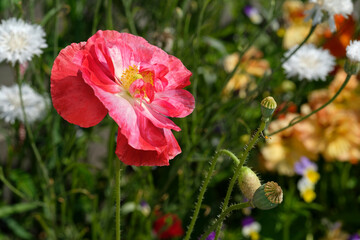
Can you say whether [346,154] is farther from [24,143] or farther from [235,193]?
[24,143]

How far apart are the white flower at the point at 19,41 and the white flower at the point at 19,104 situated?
0.42 ft

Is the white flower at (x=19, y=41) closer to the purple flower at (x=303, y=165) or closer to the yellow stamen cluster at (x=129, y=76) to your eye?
the yellow stamen cluster at (x=129, y=76)

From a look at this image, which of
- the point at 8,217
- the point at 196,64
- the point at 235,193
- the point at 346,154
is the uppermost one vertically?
the point at 196,64

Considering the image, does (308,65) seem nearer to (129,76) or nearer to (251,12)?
(129,76)

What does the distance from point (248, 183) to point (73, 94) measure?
15 centimetres

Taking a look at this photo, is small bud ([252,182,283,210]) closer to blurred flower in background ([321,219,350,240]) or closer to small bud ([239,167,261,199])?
small bud ([239,167,261,199])

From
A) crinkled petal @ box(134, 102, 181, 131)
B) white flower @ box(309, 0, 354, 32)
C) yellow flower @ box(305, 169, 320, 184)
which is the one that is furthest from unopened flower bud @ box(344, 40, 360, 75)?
yellow flower @ box(305, 169, 320, 184)

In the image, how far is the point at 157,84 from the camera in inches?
15.2

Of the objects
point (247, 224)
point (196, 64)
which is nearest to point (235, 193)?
point (247, 224)

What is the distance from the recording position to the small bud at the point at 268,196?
327 millimetres

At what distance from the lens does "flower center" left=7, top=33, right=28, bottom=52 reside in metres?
0.58

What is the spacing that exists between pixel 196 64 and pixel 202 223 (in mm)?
257

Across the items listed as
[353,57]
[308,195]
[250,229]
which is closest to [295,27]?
[308,195]

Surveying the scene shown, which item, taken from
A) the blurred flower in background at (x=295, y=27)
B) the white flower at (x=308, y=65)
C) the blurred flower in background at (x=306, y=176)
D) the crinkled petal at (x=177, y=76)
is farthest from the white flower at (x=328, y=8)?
the blurred flower in background at (x=295, y=27)
